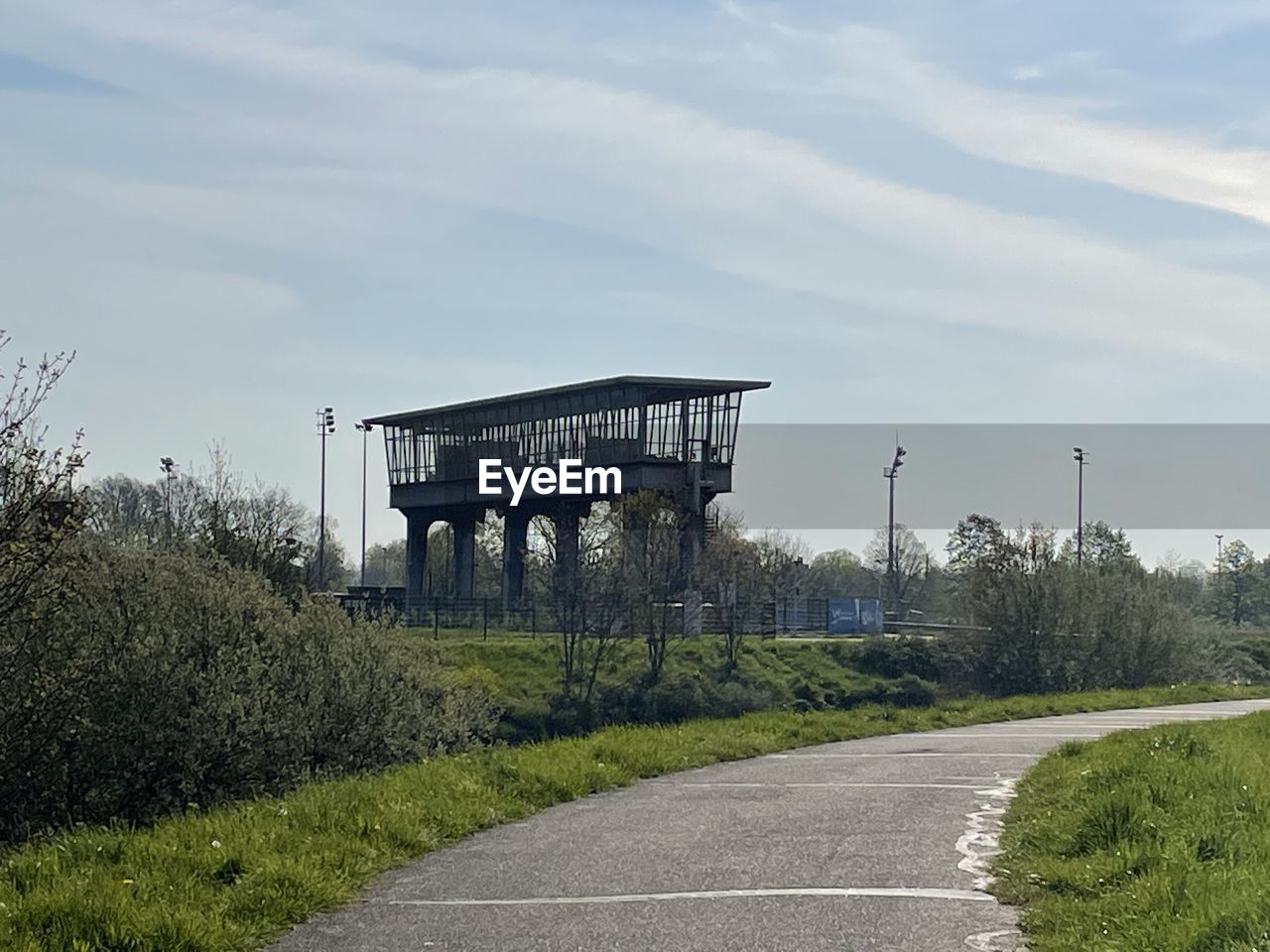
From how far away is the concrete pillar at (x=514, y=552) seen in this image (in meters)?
69.6

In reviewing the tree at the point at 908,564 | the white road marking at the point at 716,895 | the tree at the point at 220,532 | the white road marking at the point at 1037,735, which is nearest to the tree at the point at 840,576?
the tree at the point at 908,564

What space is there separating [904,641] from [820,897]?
53.3 m

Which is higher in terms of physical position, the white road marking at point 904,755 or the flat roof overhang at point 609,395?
the flat roof overhang at point 609,395

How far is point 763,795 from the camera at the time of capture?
14688 mm

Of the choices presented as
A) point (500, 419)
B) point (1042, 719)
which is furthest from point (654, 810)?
point (500, 419)

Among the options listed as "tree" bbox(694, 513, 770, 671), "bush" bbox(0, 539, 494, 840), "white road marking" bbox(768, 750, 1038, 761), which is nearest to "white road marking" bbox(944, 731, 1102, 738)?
"white road marking" bbox(768, 750, 1038, 761)

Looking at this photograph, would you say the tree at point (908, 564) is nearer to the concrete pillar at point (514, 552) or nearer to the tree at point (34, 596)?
the concrete pillar at point (514, 552)

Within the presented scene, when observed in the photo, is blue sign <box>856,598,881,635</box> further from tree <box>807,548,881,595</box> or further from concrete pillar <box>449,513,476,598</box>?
tree <box>807,548,881,595</box>

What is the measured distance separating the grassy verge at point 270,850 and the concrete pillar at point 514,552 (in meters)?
50.6

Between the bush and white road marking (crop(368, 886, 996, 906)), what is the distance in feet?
31.3

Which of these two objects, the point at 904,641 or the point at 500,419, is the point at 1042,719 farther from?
the point at 500,419

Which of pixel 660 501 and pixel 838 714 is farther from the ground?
pixel 660 501

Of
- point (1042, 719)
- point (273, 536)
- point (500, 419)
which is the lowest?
point (1042, 719)

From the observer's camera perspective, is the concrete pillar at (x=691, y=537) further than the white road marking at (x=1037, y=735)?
Yes
